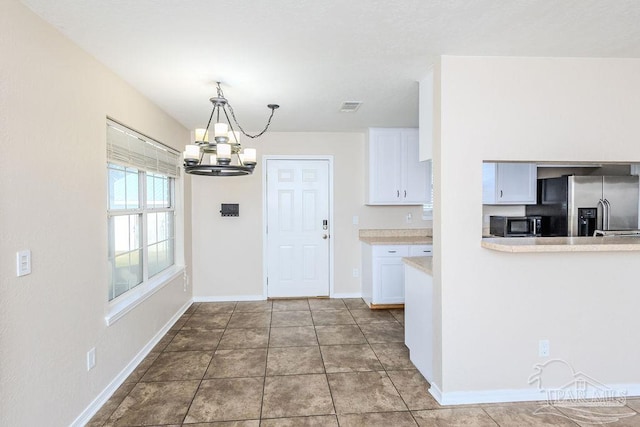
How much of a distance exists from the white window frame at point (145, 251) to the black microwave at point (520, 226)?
406cm

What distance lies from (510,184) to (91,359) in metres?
4.74

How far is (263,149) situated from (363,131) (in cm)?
142

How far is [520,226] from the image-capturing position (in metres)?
4.49

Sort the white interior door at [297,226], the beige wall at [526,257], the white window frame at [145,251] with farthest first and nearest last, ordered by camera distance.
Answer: the white interior door at [297,226], the white window frame at [145,251], the beige wall at [526,257]

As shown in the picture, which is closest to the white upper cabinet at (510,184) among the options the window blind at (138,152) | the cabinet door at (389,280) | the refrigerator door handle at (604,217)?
the refrigerator door handle at (604,217)

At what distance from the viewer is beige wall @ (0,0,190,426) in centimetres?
165

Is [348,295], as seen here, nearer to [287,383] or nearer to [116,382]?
[287,383]

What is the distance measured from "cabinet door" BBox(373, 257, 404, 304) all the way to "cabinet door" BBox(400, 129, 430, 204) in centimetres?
90

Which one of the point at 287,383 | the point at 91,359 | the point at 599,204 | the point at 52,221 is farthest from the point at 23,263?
the point at 599,204

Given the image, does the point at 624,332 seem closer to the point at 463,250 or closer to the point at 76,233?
the point at 463,250

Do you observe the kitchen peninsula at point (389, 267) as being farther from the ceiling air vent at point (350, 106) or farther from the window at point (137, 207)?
the window at point (137, 207)

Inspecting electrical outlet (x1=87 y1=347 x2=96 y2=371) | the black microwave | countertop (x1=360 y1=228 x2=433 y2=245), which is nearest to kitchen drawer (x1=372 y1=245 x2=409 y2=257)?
countertop (x1=360 y1=228 x2=433 y2=245)

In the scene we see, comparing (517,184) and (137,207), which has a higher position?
(517,184)

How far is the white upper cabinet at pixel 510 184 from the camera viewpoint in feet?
14.9
